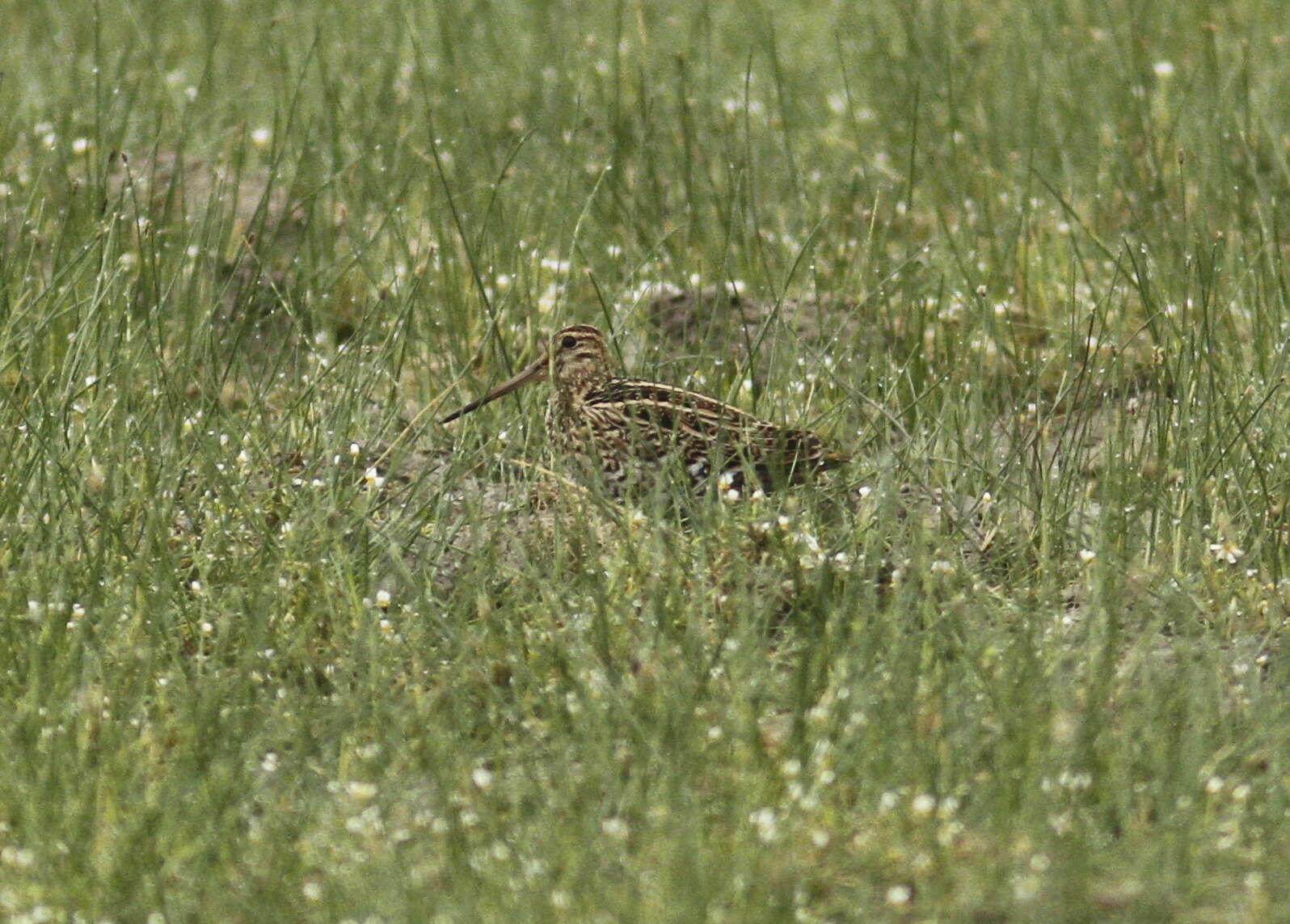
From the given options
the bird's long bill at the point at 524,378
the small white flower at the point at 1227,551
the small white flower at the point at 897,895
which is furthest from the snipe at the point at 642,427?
the small white flower at the point at 897,895

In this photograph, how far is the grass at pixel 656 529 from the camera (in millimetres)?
3529

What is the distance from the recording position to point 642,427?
569 centimetres

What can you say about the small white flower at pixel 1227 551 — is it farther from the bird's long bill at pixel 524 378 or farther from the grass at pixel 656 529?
the bird's long bill at pixel 524 378

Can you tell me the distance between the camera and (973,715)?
3.91 metres

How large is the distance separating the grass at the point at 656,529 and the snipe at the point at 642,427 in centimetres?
14

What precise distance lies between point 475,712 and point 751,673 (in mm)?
557

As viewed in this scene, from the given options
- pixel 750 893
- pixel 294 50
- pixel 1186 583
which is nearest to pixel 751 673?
pixel 750 893

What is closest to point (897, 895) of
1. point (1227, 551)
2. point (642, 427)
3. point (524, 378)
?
point (1227, 551)

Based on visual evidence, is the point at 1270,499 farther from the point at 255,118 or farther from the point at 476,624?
the point at 255,118

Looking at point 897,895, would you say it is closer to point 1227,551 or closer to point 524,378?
point 1227,551

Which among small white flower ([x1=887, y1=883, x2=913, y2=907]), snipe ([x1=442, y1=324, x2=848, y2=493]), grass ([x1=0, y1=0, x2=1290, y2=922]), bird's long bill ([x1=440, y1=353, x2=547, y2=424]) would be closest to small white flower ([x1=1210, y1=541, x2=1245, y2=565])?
grass ([x1=0, y1=0, x2=1290, y2=922])

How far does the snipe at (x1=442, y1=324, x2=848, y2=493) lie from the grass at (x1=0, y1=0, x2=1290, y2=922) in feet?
0.48

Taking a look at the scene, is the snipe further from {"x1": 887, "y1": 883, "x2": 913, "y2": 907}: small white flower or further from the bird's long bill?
{"x1": 887, "y1": 883, "x2": 913, "y2": 907}: small white flower

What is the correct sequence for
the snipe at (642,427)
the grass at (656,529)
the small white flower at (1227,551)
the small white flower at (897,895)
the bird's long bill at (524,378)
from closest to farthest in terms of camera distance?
the small white flower at (897,895) → the grass at (656,529) → the small white flower at (1227,551) → the snipe at (642,427) → the bird's long bill at (524,378)
